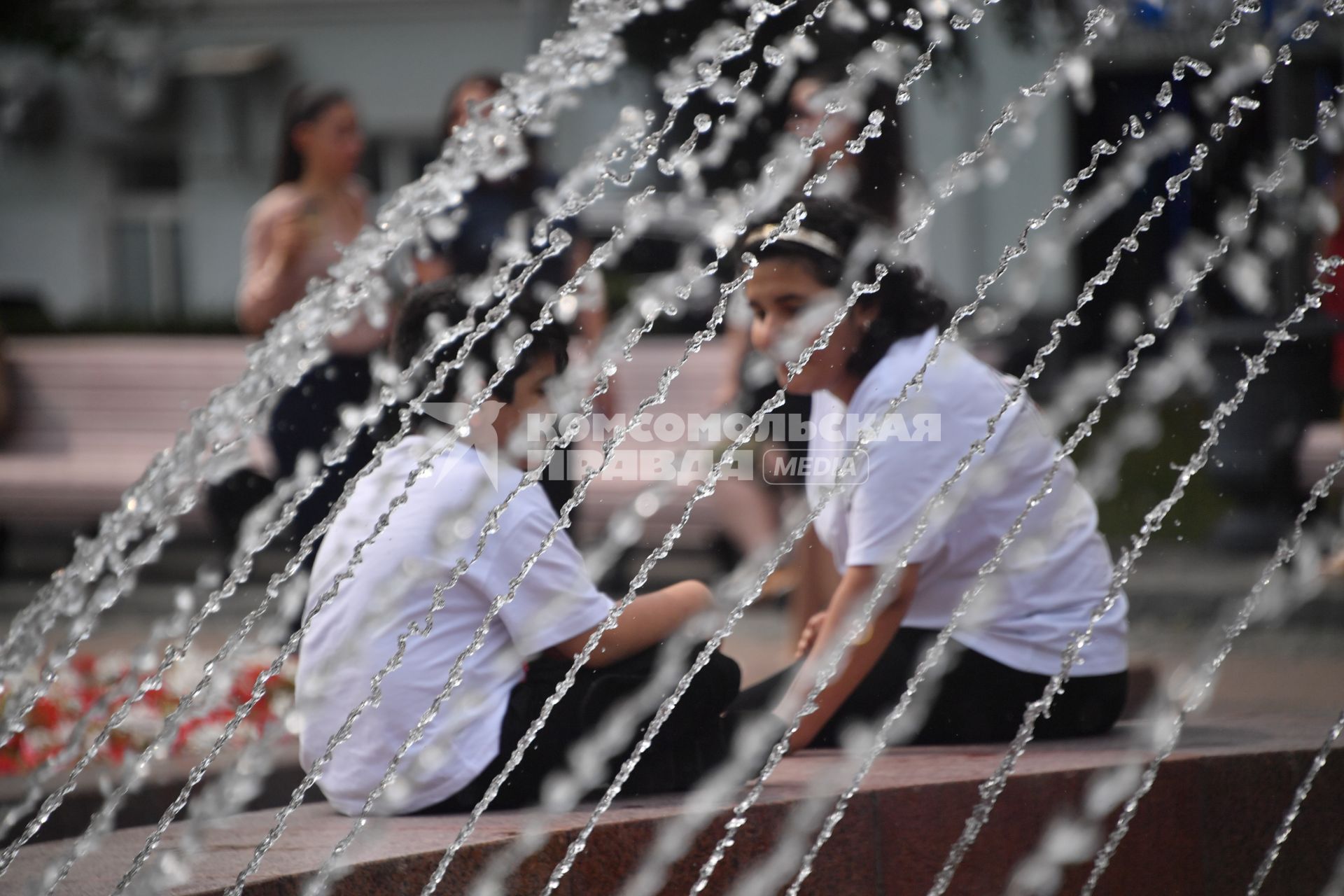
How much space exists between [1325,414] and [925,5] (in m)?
4.25

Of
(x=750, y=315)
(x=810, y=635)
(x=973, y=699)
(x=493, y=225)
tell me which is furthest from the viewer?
(x=493, y=225)

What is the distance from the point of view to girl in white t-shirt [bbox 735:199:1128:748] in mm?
3332

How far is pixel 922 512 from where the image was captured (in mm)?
3307

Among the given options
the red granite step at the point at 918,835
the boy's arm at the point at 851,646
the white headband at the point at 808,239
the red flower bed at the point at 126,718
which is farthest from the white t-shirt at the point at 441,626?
the red flower bed at the point at 126,718

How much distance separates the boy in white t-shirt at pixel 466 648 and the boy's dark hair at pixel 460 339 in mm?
109

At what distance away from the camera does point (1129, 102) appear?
350 cm

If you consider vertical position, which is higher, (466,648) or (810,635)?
(466,648)

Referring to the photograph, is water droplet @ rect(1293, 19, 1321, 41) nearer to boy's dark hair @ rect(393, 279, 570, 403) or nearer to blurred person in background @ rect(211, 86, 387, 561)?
boy's dark hair @ rect(393, 279, 570, 403)

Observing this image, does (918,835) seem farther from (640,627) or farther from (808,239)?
(808,239)

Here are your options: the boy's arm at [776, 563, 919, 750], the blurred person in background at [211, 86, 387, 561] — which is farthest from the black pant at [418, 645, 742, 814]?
the blurred person in background at [211, 86, 387, 561]

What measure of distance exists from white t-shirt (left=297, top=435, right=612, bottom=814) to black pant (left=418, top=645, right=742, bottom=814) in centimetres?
3

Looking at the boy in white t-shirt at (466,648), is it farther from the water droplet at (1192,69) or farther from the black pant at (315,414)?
the water droplet at (1192,69)

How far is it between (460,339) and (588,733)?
744 mm

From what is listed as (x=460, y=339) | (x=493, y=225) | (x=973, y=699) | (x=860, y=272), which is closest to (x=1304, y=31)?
(x=860, y=272)
